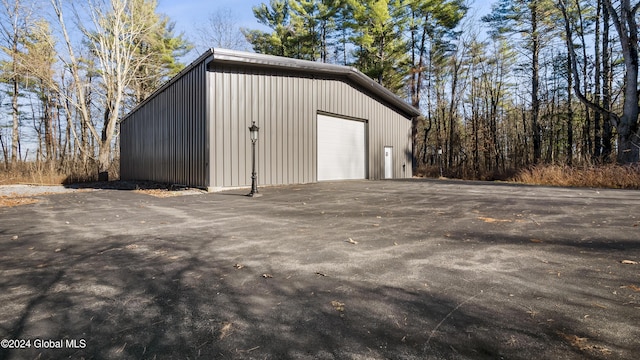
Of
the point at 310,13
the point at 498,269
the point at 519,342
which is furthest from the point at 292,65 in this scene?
the point at 310,13

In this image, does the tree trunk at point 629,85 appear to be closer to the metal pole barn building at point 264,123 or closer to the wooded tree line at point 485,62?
the wooded tree line at point 485,62

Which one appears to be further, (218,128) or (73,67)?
(73,67)

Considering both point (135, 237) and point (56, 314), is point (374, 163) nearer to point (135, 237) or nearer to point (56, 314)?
point (135, 237)

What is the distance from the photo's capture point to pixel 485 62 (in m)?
20.2

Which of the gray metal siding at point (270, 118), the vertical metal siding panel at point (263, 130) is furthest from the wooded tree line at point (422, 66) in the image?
the vertical metal siding panel at point (263, 130)

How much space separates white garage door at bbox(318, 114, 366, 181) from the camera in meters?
11.8

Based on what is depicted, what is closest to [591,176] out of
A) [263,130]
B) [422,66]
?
[263,130]

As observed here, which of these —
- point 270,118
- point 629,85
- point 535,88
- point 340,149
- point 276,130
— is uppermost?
point 535,88

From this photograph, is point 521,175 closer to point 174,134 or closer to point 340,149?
point 340,149

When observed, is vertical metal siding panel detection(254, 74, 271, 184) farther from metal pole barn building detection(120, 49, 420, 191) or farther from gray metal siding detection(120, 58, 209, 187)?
gray metal siding detection(120, 58, 209, 187)

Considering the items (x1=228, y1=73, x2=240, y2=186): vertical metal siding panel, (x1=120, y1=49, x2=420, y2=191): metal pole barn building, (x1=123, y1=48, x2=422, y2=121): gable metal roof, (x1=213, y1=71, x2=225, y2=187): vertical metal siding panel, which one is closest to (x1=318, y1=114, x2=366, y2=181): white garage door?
(x1=120, y1=49, x2=420, y2=191): metal pole barn building

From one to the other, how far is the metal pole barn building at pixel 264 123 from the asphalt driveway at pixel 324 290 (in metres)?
5.47

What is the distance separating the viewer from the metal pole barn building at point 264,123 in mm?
9109

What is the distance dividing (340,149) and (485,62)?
14.8m
